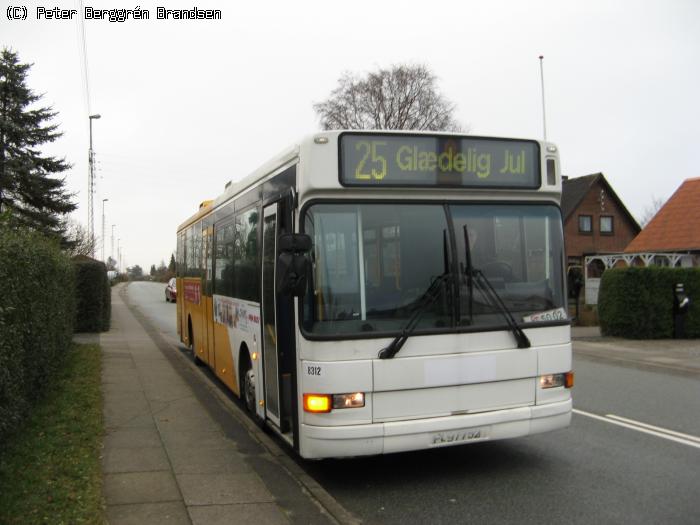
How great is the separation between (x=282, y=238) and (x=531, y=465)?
3.26m

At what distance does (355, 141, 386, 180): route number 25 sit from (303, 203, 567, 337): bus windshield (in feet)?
0.86

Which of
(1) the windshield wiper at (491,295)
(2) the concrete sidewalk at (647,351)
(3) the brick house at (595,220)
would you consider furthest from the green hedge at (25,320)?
(3) the brick house at (595,220)

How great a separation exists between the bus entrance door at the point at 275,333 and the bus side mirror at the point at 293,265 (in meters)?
0.64

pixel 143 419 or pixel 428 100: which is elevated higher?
pixel 428 100

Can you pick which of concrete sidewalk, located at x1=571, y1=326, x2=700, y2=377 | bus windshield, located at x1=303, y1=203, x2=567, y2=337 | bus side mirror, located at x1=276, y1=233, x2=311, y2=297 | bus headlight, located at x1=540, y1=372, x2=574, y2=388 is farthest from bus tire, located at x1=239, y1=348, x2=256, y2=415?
concrete sidewalk, located at x1=571, y1=326, x2=700, y2=377

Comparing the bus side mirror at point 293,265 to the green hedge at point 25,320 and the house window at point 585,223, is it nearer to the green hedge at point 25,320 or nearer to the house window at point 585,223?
the green hedge at point 25,320

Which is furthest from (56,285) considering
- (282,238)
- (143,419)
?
(282,238)

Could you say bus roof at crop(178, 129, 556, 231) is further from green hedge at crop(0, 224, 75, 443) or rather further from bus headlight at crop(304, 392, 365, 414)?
green hedge at crop(0, 224, 75, 443)

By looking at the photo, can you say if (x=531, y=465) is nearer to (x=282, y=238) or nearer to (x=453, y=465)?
(x=453, y=465)

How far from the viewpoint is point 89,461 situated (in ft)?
19.7

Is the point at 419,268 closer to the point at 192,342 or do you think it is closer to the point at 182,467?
the point at 182,467

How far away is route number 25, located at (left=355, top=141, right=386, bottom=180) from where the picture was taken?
555cm

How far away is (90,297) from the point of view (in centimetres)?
2055

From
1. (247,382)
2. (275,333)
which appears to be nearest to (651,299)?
(247,382)
